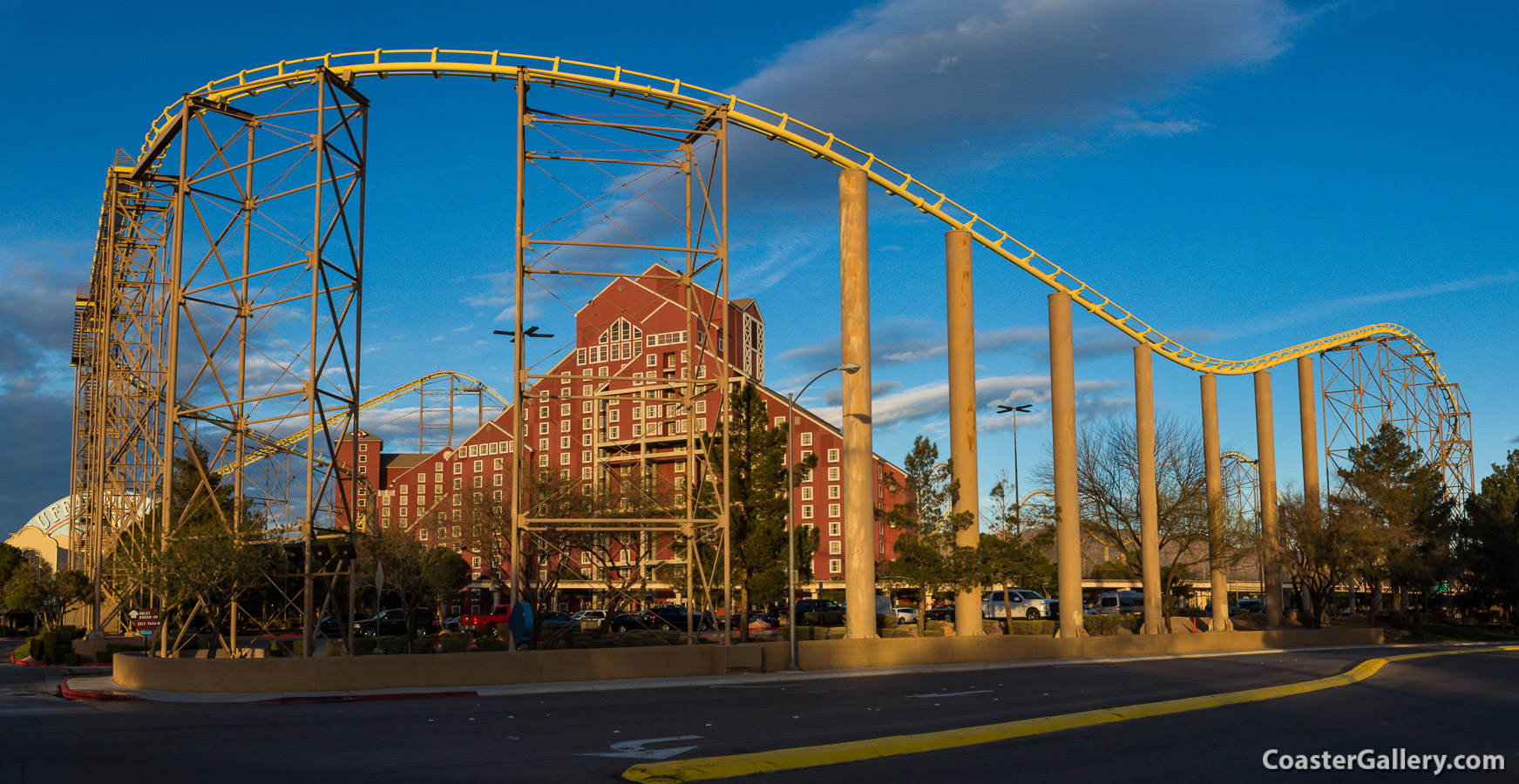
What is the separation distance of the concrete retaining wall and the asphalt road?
248 cm

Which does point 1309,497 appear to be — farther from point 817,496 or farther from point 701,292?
point 701,292

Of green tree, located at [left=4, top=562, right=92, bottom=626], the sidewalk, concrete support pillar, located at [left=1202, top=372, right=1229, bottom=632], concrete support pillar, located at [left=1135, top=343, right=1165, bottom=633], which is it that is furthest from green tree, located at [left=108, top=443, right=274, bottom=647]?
concrete support pillar, located at [left=1202, top=372, right=1229, bottom=632]

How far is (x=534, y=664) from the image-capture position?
2633cm

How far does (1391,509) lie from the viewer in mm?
61344

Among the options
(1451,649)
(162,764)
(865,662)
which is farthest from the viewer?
(1451,649)

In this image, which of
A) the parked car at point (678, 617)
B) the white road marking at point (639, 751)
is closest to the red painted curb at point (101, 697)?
the white road marking at point (639, 751)

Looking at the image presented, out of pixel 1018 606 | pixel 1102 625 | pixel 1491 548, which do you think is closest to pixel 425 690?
pixel 1102 625

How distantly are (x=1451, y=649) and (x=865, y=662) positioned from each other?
93.6ft

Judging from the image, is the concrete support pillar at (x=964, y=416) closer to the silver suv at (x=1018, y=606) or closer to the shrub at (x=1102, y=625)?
the shrub at (x=1102, y=625)

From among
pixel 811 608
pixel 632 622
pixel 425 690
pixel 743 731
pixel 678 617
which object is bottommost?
pixel 811 608

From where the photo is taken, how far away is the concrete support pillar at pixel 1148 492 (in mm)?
49906

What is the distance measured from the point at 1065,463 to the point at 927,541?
758cm

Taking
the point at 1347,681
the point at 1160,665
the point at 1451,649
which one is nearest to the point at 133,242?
the point at 1160,665

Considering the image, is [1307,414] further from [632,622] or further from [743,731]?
[743,731]
